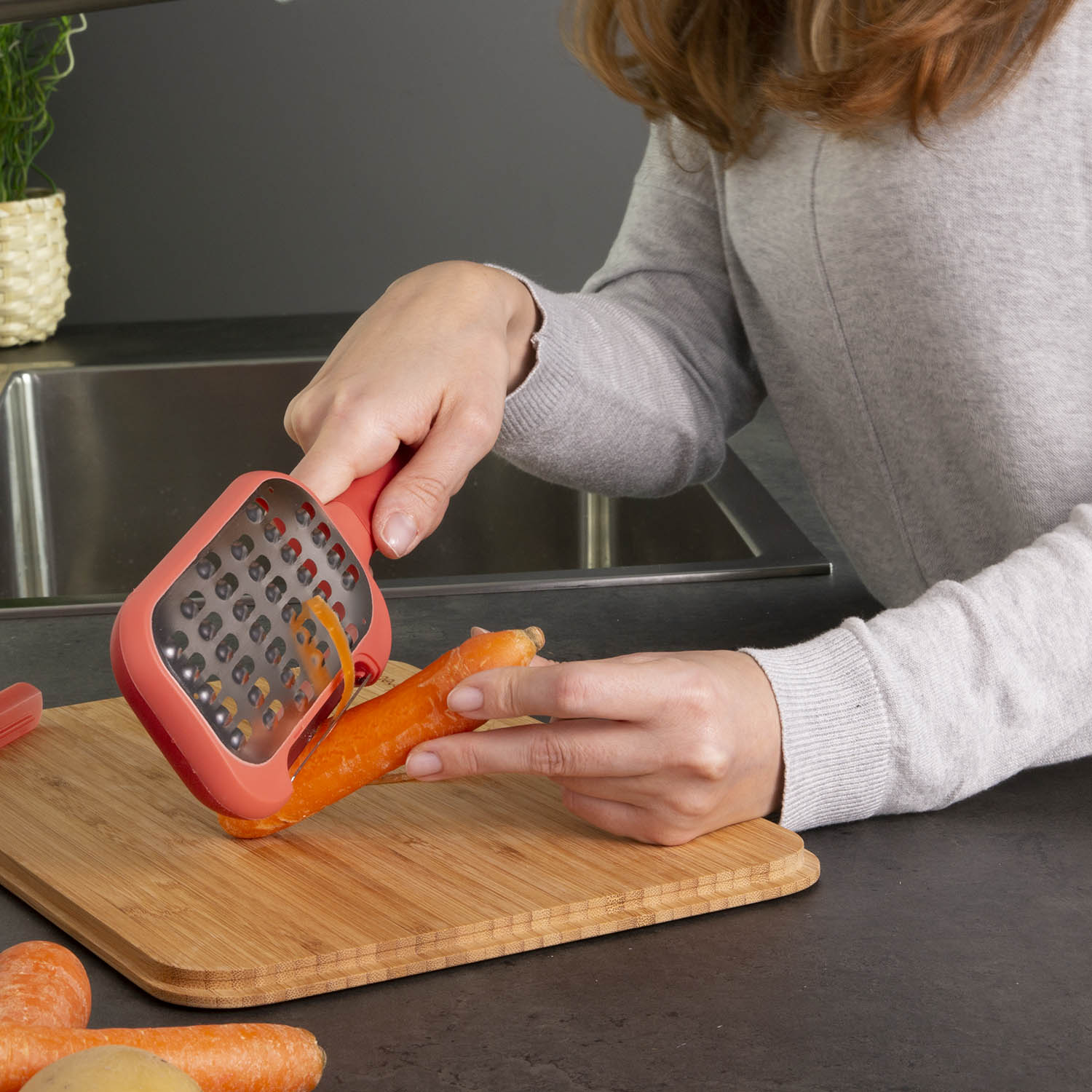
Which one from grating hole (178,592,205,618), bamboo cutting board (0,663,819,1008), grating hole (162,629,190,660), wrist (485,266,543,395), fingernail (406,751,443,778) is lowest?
bamboo cutting board (0,663,819,1008)

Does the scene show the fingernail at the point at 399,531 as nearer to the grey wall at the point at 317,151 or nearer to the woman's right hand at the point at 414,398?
the woman's right hand at the point at 414,398

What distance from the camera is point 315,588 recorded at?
31.4 inches

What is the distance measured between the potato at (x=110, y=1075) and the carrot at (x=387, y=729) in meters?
0.32

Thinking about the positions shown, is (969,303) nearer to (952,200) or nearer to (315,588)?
(952,200)

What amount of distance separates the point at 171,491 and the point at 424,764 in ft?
3.92

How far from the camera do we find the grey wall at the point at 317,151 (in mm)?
2199

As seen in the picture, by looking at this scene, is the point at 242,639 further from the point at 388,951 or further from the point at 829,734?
the point at 829,734

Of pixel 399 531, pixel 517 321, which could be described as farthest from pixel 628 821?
pixel 517 321

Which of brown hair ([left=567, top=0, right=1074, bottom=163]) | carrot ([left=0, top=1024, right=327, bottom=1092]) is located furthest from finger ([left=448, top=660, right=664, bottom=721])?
brown hair ([left=567, top=0, right=1074, bottom=163])

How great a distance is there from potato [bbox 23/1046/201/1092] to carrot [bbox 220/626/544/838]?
322 mm

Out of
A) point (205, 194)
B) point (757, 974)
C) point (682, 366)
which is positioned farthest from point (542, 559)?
point (757, 974)

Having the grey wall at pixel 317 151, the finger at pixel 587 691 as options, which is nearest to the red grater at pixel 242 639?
the finger at pixel 587 691

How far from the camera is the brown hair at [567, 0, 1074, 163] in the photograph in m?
0.96

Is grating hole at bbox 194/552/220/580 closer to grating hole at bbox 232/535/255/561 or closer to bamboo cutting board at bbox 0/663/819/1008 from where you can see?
grating hole at bbox 232/535/255/561
